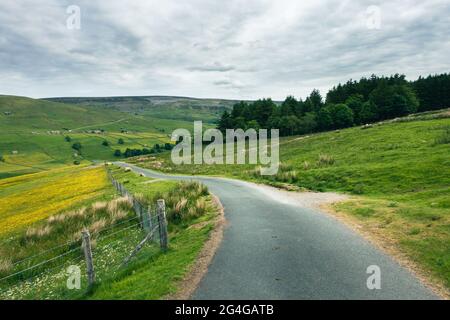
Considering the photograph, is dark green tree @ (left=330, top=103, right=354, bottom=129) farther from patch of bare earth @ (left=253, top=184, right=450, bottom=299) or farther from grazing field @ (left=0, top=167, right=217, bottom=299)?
grazing field @ (left=0, top=167, right=217, bottom=299)

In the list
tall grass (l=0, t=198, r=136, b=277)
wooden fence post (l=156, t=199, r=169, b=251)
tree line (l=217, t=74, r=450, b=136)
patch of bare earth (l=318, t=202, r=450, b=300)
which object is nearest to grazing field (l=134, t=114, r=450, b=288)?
patch of bare earth (l=318, t=202, r=450, b=300)

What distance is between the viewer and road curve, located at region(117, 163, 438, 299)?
9.05m

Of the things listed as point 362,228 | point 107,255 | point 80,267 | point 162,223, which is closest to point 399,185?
point 362,228

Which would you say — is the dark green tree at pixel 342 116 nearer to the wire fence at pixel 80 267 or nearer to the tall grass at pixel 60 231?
the tall grass at pixel 60 231

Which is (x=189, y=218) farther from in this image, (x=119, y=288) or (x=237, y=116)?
(x=237, y=116)

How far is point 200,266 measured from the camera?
37.2 feet

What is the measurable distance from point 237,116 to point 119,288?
112515mm

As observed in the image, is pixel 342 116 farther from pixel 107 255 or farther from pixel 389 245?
pixel 107 255

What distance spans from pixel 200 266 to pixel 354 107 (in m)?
94.7

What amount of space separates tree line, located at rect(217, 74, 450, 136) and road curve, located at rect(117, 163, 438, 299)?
81.6 metres

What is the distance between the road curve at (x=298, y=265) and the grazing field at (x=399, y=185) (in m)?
1.31

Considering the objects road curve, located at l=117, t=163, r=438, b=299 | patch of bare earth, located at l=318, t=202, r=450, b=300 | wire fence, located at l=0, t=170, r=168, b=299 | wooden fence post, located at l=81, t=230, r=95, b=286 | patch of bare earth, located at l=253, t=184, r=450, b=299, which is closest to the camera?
road curve, located at l=117, t=163, r=438, b=299

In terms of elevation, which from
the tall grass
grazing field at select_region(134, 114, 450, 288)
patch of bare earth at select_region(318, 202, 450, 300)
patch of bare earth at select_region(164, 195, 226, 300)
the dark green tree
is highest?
the dark green tree
